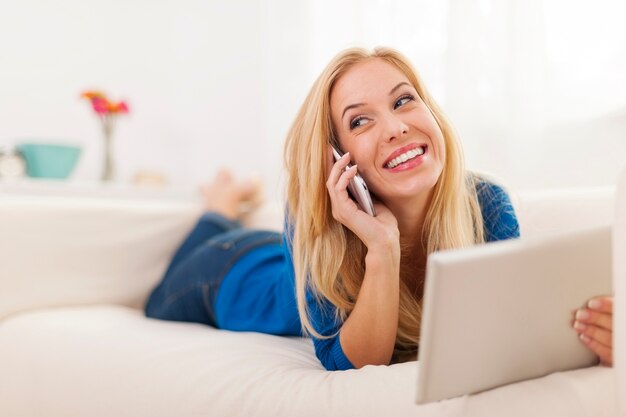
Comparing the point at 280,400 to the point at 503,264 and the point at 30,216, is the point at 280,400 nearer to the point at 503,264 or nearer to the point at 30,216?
the point at 503,264

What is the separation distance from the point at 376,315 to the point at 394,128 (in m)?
0.31

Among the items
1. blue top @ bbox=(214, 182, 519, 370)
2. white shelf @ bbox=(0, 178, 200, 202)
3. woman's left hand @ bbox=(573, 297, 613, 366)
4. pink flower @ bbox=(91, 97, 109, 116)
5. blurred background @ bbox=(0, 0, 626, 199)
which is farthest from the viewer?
pink flower @ bbox=(91, 97, 109, 116)

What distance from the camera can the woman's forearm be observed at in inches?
37.3

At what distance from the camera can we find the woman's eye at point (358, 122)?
3.38 ft

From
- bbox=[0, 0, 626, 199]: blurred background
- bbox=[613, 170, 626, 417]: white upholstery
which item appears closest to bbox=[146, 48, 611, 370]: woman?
bbox=[0, 0, 626, 199]: blurred background

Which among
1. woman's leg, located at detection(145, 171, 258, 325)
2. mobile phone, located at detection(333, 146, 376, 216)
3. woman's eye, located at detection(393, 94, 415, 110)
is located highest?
woman's eye, located at detection(393, 94, 415, 110)

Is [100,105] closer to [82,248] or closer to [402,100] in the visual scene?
[82,248]

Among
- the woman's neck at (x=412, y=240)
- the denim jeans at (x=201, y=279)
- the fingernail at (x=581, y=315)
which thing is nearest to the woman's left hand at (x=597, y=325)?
the fingernail at (x=581, y=315)

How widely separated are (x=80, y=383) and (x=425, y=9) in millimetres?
1515

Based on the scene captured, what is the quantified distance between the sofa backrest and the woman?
0.78 m

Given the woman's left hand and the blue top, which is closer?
the woman's left hand

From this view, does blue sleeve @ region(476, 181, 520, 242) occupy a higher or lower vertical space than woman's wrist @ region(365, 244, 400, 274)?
higher

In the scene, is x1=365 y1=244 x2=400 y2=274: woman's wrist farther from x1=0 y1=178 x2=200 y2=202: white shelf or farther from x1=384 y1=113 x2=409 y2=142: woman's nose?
x1=0 y1=178 x2=200 y2=202: white shelf

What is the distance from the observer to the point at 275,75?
2.60 meters
